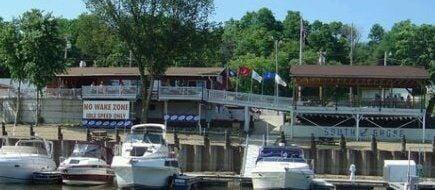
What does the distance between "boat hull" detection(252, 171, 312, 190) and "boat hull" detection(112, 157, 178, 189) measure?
5.12m

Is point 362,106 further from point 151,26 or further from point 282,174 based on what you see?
point 282,174

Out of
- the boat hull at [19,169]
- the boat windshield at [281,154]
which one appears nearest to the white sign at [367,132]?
the boat windshield at [281,154]

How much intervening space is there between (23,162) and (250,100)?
24755 millimetres

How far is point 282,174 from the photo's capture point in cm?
3453

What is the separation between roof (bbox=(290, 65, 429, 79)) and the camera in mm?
56531

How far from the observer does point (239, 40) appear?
13375 cm

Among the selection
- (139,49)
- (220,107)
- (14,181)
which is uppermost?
(139,49)

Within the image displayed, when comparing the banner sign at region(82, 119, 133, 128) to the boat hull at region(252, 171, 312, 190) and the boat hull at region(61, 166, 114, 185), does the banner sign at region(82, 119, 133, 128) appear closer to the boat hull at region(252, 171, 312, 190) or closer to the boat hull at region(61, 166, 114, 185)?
the boat hull at region(61, 166, 114, 185)

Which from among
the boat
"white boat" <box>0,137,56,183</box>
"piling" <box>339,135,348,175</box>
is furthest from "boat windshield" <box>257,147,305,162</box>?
"white boat" <box>0,137,56,183</box>

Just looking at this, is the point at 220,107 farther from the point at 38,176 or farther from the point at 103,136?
the point at 38,176

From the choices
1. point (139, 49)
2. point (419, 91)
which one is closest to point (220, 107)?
point (139, 49)

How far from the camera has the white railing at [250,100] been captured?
58.3 m

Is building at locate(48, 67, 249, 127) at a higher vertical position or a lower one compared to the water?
higher

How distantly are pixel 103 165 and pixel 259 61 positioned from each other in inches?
2428
